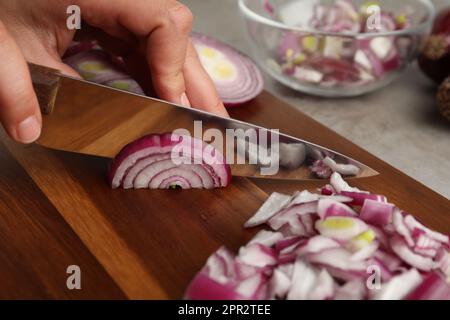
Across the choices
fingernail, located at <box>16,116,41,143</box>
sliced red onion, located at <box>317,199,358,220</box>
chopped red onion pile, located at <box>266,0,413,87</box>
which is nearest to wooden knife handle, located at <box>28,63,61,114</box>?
fingernail, located at <box>16,116,41,143</box>

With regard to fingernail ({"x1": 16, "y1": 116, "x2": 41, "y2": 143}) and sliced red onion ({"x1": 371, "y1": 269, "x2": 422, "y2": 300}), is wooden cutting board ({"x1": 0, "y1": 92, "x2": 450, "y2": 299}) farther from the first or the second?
sliced red onion ({"x1": 371, "y1": 269, "x2": 422, "y2": 300})

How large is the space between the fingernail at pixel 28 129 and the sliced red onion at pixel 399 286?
2.46ft

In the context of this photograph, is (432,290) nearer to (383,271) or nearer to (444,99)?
(383,271)

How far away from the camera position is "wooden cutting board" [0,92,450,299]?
1291 millimetres

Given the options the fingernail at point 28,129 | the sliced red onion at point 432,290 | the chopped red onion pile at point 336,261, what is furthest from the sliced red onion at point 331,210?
the fingernail at point 28,129

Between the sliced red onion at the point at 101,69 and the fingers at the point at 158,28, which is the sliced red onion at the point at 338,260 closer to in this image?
the fingers at the point at 158,28

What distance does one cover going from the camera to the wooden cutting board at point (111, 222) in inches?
50.8

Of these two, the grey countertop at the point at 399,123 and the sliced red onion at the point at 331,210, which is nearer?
the sliced red onion at the point at 331,210

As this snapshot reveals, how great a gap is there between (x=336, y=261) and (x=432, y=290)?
0.58 feet

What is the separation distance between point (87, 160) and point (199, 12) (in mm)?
1407

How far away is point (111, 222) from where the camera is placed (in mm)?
1439
